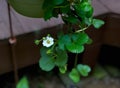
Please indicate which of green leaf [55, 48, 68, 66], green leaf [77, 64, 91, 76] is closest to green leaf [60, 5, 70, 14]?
green leaf [55, 48, 68, 66]

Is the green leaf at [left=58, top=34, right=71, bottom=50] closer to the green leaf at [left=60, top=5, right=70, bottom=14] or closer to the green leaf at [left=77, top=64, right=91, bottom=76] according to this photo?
the green leaf at [left=60, top=5, right=70, bottom=14]

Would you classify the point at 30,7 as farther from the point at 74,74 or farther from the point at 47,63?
the point at 74,74

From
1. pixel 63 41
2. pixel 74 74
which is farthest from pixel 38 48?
pixel 63 41

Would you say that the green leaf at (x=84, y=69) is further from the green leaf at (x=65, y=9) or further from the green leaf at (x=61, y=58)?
the green leaf at (x=65, y=9)

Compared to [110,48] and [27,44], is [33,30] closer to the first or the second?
[27,44]

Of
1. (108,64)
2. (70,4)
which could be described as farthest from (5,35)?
(108,64)

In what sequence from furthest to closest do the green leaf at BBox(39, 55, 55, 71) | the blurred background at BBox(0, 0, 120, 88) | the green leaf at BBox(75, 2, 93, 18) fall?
1. the blurred background at BBox(0, 0, 120, 88)
2. the green leaf at BBox(39, 55, 55, 71)
3. the green leaf at BBox(75, 2, 93, 18)
